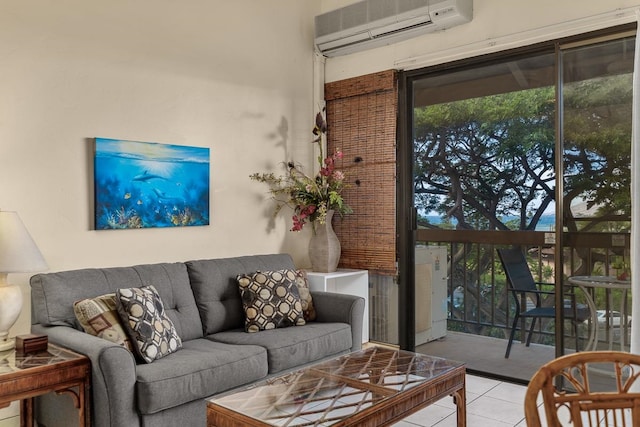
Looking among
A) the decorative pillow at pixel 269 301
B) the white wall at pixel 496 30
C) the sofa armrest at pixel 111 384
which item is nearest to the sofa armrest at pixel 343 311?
the decorative pillow at pixel 269 301

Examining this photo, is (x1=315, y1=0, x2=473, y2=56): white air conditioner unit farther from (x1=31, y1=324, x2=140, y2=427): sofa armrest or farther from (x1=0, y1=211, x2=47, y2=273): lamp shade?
(x1=31, y1=324, x2=140, y2=427): sofa armrest

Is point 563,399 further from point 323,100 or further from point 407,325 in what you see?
point 323,100

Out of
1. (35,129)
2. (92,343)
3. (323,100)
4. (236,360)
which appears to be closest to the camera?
(92,343)

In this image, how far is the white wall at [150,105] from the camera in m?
2.94

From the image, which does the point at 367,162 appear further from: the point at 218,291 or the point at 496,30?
the point at 218,291

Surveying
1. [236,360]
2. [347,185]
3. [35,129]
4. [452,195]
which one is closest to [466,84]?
[452,195]

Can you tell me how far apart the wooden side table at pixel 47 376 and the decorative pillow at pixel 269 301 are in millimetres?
1130

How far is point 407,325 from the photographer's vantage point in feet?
13.9

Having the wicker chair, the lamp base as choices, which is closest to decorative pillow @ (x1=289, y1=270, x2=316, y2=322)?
the lamp base

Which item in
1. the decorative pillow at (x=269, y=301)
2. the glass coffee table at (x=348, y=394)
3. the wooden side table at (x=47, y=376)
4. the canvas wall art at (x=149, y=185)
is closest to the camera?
the glass coffee table at (x=348, y=394)

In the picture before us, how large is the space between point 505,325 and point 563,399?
281cm

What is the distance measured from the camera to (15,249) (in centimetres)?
251

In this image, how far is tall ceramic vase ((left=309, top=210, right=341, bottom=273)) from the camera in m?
4.24

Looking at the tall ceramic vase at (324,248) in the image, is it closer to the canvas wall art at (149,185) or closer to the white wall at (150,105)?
the white wall at (150,105)
